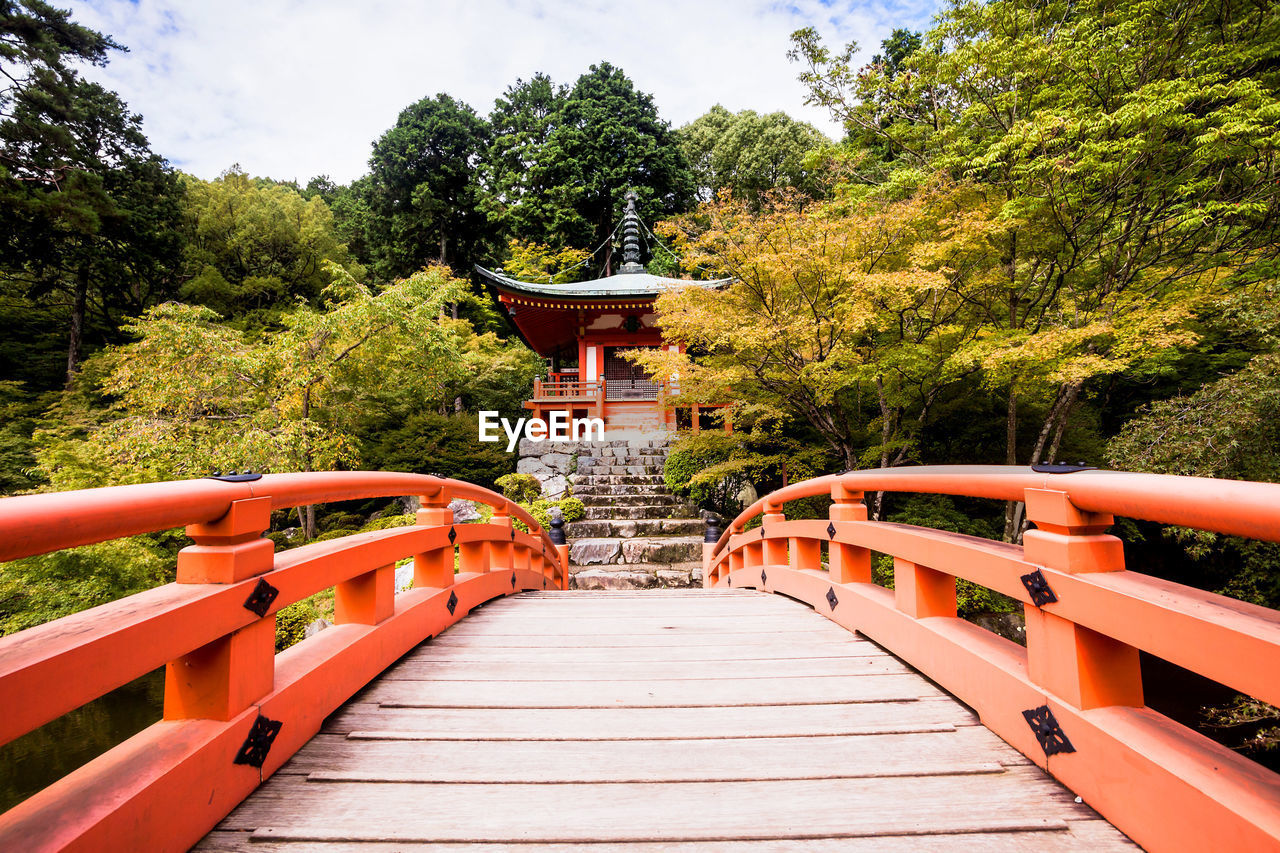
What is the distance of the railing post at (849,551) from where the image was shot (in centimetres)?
257

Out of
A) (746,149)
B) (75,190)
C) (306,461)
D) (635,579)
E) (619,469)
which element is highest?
(746,149)

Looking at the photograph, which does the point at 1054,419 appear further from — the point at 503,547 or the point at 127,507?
the point at 127,507

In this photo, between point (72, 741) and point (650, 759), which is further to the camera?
point (72, 741)

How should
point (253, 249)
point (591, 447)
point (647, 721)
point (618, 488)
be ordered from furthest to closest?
point (253, 249) → point (591, 447) → point (618, 488) → point (647, 721)

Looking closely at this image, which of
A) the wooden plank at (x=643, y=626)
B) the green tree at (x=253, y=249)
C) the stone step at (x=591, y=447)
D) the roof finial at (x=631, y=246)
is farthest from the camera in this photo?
the green tree at (x=253, y=249)

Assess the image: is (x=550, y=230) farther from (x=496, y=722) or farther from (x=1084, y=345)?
(x=496, y=722)

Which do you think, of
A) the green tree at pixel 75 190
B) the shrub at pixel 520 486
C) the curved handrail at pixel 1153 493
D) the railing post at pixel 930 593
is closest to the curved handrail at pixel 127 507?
the curved handrail at pixel 1153 493

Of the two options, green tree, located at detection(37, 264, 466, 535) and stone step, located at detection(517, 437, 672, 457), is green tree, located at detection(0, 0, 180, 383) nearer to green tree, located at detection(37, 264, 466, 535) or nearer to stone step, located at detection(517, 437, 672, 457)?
green tree, located at detection(37, 264, 466, 535)

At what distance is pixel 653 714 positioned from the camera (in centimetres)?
164

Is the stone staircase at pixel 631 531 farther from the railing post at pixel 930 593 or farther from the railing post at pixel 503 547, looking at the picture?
the railing post at pixel 930 593

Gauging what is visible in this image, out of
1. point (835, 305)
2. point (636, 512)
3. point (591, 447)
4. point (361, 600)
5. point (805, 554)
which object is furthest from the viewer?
point (591, 447)

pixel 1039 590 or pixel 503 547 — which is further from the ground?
pixel 1039 590

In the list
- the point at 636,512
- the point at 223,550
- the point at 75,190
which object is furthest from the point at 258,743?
the point at 75,190

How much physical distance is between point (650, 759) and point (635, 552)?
6215 mm
